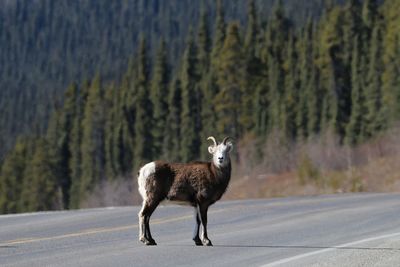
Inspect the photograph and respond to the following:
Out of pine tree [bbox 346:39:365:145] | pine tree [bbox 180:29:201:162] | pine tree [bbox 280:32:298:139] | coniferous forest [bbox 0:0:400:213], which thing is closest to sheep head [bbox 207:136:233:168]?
coniferous forest [bbox 0:0:400:213]

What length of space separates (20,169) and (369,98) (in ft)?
152

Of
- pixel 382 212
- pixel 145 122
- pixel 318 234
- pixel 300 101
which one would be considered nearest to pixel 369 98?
pixel 300 101

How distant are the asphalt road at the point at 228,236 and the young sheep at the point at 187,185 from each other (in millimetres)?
450

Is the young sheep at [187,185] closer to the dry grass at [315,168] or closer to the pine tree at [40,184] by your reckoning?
the dry grass at [315,168]

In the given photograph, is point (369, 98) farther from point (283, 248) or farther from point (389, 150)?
point (283, 248)

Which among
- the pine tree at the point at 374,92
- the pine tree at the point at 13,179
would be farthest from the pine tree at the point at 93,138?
the pine tree at the point at 374,92

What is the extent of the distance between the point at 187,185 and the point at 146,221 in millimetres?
789

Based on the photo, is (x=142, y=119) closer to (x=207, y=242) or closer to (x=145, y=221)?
(x=145, y=221)

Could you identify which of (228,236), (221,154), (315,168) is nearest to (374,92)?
(315,168)

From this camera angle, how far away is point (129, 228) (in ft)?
61.6

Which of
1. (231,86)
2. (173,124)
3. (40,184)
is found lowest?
(40,184)

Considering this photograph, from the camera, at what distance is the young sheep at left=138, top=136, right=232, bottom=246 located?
590 inches

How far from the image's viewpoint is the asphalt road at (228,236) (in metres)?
13.6

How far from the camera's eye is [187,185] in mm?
15094
